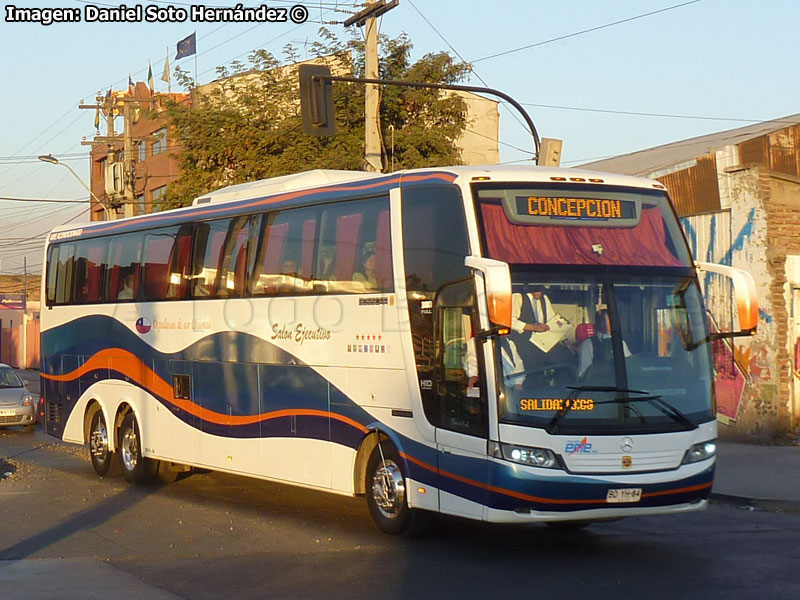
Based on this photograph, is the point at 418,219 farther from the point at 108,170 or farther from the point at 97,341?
the point at 108,170

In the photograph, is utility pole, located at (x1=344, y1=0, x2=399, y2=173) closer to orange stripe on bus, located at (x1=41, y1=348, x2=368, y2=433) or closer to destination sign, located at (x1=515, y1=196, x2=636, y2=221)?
orange stripe on bus, located at (x1=41, y1=348, x2=368, y2=433)

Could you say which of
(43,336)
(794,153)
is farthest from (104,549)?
(794,153)

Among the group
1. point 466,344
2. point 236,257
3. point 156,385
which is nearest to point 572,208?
point 466,344

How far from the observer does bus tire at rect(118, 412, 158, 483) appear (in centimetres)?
1708

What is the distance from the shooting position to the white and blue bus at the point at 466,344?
10.5m

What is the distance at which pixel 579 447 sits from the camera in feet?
34.0

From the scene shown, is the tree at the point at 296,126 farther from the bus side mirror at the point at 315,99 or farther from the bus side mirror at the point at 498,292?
the bus side mirror at the point at 498,292

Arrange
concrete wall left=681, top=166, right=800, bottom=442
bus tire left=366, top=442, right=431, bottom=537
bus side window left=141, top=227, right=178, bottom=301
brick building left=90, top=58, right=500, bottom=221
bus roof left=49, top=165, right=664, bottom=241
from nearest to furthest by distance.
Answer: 1. bus roof left=49, top=165, right=664, bottom=241
2. bus tire left=366, top=442, right=431, bottom=537
3. bus side window left=141, top=227, right=178, bottom=301
4. concrete wall left=681, top=166, right=800, bottom=442
5. brick building left=90, top=58, right=500, bottom=221

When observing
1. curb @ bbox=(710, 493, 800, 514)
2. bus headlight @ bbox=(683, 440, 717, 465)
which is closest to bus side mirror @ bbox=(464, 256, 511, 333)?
bus headlight @ bbox=(683, 440, 717, 465)

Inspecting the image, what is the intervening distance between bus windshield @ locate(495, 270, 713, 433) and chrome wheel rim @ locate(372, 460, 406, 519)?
1.83m

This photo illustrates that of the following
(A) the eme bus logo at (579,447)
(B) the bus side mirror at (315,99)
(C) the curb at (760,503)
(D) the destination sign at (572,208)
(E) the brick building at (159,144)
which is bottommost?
(C) the curb at (760,503)

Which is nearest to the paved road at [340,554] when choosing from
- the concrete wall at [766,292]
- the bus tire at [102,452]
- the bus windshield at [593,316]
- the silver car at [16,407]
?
the bus windshield at [593,316]

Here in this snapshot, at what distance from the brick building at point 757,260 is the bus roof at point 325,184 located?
8550 mm

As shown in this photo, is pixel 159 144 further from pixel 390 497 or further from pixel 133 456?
pixel 390 497
